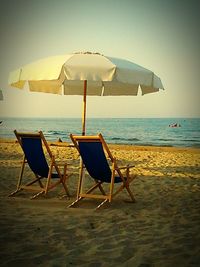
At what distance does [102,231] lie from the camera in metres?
3.56

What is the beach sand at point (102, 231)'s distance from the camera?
110 inches

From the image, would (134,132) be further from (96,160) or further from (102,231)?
(102,231)

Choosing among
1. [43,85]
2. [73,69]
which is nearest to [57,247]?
[73,69]

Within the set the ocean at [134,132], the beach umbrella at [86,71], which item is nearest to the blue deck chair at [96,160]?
the beach umbrella at [86,71]

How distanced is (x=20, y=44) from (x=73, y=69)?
56.0 metres

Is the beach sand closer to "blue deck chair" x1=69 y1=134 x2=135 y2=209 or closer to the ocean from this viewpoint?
"blue deck chair" x1=69 y1=134 x2=135 y2=209

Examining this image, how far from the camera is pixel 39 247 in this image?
10.0ft

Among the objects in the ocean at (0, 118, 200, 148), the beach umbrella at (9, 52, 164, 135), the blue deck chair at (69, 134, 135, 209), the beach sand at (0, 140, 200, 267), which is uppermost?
the beach umbrella at (9, 52, 164, 135)

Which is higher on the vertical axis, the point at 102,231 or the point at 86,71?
the point at 86,71

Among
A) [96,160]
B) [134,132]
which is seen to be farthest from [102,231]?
[134,132]

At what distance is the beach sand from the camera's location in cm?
280

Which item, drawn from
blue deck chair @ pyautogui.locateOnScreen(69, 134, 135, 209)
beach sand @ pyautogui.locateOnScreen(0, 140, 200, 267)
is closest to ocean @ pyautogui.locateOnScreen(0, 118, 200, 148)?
beach sand @ pyautogui.locateOnScreen(0, 140, 200, 267)

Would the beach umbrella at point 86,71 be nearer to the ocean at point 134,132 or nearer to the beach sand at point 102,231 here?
the beach sand at point 102,231

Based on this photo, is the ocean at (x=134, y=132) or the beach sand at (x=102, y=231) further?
the ocean at (x=134, y=132)
